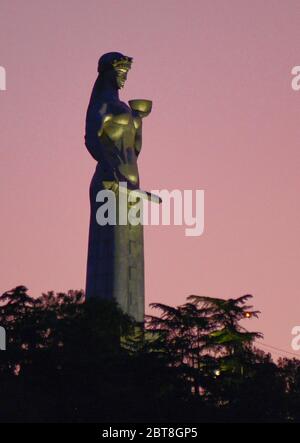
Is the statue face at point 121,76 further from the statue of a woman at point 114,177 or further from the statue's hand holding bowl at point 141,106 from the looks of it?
the statue's hand holding bowl at point 141,106

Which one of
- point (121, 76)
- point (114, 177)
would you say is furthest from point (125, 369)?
point (121, 76)

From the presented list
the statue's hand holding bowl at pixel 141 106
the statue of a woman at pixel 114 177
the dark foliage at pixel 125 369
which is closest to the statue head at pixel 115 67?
the statue of a woman at pixel 114 177

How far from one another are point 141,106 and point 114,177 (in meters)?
6.89

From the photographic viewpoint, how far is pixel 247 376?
51969mm

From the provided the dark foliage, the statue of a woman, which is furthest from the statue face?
the dark foliage

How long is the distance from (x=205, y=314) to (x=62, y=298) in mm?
6883

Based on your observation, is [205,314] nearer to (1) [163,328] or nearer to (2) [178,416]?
(1) [163,328]

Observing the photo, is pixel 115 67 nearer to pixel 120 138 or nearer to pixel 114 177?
pixel 120 138

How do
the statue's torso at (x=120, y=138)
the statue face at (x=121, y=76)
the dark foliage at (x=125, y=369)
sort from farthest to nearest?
the statue face at (x=121, y=76) < the statue's torso at (x=120, y=138) < the dark foliage at (x=125, y=369)

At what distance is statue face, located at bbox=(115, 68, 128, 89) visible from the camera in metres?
69.4

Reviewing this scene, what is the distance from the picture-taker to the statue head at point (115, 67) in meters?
69.1

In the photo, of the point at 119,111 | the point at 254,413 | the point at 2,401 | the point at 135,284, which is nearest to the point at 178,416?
the point at 254,413

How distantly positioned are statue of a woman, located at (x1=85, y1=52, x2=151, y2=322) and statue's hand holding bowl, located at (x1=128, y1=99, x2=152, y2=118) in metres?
0.61

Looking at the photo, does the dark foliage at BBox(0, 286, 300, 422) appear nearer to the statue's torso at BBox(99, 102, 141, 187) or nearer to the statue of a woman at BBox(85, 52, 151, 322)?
the statue of a woman at BBox(85, 52, 151, 322)
